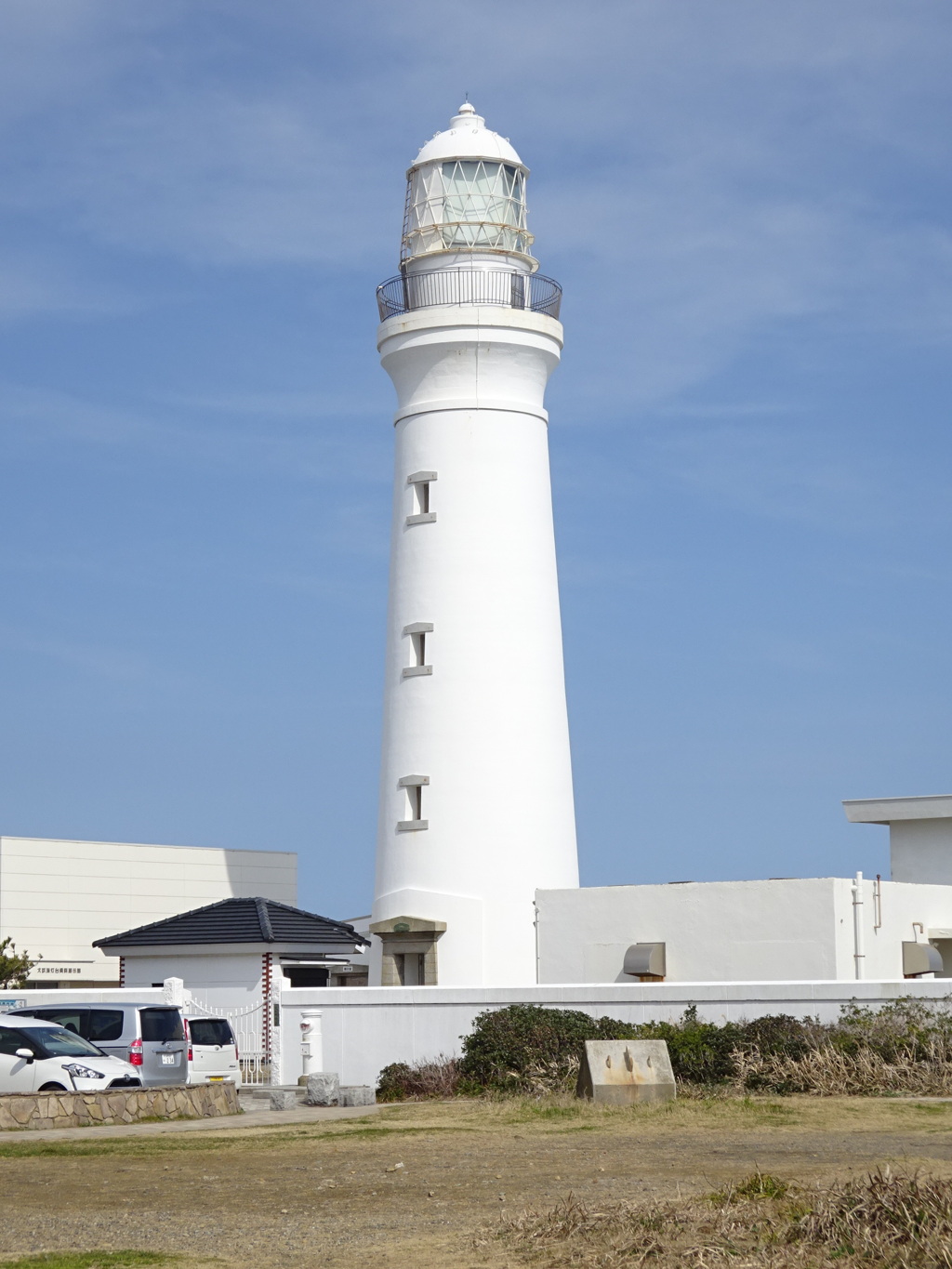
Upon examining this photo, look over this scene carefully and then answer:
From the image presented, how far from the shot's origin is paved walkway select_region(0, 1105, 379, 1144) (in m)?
20.5

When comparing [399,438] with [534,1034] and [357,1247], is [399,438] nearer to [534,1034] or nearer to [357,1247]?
[534,1034]

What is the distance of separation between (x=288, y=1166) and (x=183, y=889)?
38.1 m

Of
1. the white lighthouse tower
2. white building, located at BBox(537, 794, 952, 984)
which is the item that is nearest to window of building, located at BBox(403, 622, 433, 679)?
the white lighthouse tower

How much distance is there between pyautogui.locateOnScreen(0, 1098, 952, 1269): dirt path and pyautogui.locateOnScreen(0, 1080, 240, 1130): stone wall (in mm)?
2007

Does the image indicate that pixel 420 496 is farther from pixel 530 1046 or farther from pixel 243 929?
pixel 530 1046

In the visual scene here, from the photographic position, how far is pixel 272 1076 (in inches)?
1212

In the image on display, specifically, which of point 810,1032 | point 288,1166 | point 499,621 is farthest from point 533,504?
point 288,1166

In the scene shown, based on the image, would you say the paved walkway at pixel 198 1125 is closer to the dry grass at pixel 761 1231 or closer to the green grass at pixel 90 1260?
the green grass at pixel 90 1260

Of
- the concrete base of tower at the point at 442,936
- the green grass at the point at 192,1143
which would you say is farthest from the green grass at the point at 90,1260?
the concrete base of tower at the point at 442,936

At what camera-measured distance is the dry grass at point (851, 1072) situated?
75.6ft

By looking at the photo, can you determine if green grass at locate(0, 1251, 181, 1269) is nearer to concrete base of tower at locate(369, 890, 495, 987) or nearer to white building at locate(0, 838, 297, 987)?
concrete base of tower at locate(369, 890, 495, 987)

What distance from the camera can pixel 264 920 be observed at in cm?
3719

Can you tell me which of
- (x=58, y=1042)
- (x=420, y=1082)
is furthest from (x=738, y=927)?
(x=58, y=1042)

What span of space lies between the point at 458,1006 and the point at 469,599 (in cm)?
835
